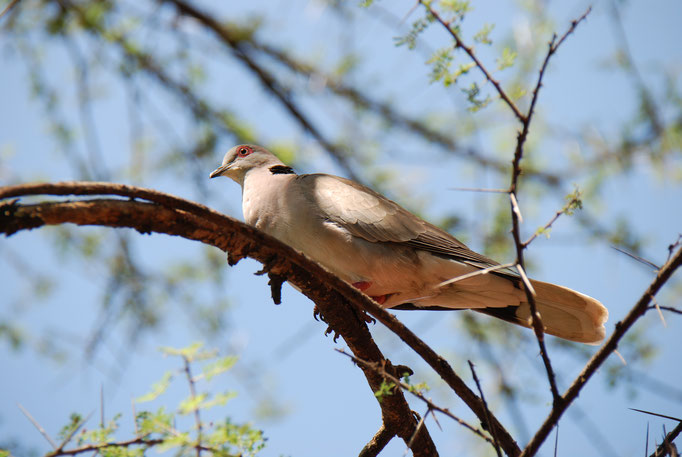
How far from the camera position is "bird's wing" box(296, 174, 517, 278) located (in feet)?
12.5

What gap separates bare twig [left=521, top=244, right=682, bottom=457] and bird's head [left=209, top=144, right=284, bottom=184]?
336 centimetres

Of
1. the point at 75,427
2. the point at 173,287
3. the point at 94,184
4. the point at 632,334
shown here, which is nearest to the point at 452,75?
the point at 94,184

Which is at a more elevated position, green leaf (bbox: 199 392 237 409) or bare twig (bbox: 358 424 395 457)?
bare twig (bbox: 358 424 395 457)

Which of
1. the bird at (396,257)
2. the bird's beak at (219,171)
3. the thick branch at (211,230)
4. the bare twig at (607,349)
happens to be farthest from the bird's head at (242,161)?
the bare twig at (607,349)

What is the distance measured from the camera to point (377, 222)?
12.8 ft

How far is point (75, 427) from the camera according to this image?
1.97 m

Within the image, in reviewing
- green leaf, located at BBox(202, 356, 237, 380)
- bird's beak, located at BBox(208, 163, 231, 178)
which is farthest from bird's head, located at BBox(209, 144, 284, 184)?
green leaf, located at BBox(202, 356, 237, 380)

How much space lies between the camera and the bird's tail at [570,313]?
3.61m

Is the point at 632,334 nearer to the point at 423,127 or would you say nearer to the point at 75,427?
the point at 423,127

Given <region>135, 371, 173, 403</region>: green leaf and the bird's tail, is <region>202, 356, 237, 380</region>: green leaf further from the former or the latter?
the bird's tail

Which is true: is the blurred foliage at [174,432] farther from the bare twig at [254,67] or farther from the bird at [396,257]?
the bare twig at [254,67]

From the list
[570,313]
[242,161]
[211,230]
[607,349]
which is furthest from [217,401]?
[242,161]

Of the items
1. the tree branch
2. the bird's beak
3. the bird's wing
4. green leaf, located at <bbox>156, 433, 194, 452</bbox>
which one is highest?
the bird's beak

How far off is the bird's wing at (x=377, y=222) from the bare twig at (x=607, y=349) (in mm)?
1765
